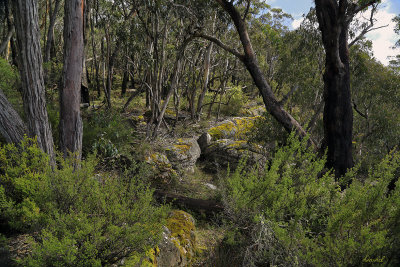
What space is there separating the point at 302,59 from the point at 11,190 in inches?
661

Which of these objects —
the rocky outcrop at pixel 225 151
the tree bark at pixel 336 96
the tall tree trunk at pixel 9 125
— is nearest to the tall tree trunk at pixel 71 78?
the tall tree trunk at pixel 9 125

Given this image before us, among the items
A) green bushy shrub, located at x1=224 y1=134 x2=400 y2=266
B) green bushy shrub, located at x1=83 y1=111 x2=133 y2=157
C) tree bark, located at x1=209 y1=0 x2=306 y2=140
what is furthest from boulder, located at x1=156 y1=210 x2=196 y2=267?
tree bark, located at x1=209 y1=0 x2=306 y2=140

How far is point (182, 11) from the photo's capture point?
773 cm

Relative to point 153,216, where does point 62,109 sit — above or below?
above

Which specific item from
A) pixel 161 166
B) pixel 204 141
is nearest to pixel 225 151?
pixel 204 141

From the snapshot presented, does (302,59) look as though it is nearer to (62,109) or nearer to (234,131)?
(234,131)

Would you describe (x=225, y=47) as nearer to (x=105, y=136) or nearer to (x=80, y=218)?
(x=105, y=136)

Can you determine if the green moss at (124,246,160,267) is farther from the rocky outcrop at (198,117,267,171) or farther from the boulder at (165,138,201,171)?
the rocky outcrop at (198,117,267,171)

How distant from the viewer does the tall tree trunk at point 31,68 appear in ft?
11.3

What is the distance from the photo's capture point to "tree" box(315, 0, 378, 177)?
5.54 meters

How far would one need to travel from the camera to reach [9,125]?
3.53 meters

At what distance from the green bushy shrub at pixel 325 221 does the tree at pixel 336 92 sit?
2213 mm

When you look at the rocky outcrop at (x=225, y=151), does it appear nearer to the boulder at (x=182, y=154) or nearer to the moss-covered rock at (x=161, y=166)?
the boulder at (x=182, y=154)

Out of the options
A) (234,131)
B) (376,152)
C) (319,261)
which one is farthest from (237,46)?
(319,261)
